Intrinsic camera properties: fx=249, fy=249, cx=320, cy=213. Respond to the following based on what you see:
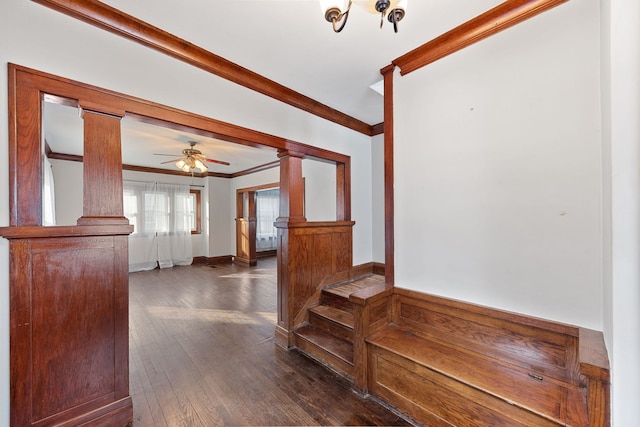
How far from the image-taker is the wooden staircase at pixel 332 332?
2.14 meters

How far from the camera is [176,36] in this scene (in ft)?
5.73

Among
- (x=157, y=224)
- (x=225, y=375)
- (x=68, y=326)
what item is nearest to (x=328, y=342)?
(x=225, y=375)

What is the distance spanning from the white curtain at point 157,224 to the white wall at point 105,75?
16.4 ft

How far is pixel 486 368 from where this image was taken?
147 cm

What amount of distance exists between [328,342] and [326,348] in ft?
0.32

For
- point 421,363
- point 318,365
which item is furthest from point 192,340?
point 421,363

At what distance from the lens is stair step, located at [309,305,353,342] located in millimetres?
2354

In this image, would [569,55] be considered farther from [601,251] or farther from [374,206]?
[374,206]

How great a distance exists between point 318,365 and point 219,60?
272cm

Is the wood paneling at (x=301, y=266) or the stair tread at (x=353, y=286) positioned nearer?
the wood paneling at (x=301, y=266)

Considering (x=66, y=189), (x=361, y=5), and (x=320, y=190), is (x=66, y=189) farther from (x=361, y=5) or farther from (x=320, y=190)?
(x=361, y=5)

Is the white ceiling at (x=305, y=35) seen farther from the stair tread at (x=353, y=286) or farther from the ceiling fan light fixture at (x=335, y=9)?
the stair tread at (x=353, y=286)

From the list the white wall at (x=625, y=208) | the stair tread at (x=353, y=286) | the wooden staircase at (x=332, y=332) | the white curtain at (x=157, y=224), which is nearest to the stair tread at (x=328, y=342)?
the wooden staircase at (x=332, y=332)

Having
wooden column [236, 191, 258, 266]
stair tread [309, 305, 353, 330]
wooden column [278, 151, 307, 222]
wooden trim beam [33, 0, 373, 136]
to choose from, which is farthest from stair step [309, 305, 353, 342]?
wooden column [236, 191, 258, 266]
